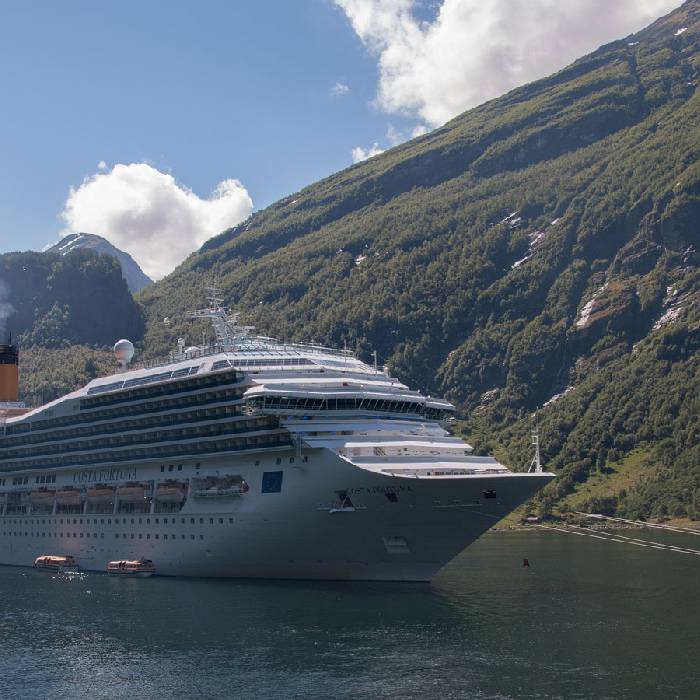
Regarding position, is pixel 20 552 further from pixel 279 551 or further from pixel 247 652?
pixel 247 652

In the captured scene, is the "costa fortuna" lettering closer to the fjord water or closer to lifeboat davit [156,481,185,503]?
lifeboat davit [156,481,185,503]

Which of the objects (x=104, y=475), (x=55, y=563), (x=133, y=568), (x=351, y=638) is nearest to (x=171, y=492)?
(x=133, y=568)

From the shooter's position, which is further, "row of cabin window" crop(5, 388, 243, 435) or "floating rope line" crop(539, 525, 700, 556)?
"floating rope line" crop(539, 525, 700, 556)

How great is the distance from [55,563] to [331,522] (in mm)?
32100

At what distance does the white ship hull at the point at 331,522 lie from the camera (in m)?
66.7

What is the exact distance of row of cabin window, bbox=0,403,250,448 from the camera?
77000mm

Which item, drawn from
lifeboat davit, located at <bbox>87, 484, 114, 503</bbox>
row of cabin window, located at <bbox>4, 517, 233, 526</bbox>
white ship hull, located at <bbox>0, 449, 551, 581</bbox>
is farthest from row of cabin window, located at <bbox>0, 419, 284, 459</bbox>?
row of cabin window, located at <bbox>4, 517, 233, 526</bbox>

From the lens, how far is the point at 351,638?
55500 mm

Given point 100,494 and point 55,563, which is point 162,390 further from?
point 55,563

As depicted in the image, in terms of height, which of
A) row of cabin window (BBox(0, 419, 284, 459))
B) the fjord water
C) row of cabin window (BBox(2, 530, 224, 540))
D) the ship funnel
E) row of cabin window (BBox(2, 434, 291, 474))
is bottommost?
the fjord water

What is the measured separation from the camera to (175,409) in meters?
80.9

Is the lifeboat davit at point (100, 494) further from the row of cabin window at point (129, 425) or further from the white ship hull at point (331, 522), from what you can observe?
the white ship hull at point (331, 522)

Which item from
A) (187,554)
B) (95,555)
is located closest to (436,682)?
(187,554)

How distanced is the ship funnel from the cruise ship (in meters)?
27.9
